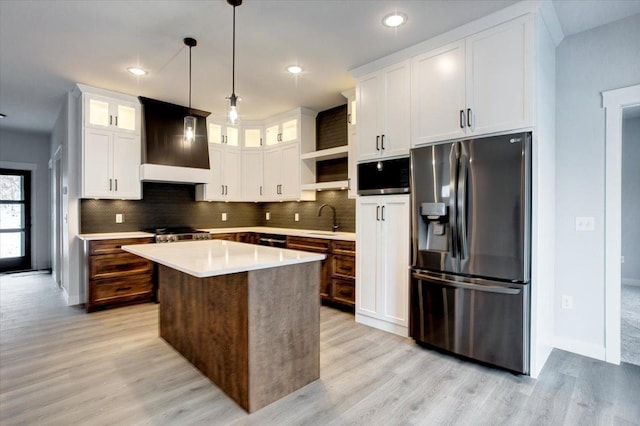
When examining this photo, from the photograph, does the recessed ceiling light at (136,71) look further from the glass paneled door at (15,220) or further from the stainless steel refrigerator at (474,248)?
the glass paneled door at (15,220)

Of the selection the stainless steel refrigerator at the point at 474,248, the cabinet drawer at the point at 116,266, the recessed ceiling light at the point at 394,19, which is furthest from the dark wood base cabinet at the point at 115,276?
the recessed ceiling light at the point at 394,19

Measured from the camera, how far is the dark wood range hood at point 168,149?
4355mm

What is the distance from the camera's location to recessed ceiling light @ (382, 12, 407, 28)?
2.54m

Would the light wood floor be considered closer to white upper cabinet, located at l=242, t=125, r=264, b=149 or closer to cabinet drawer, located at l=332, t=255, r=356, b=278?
A: cabinet drawer, located at l=332, t=255, r=356, b=278

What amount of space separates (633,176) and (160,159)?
6.88 meters

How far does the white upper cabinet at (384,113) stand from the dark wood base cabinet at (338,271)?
1073mm

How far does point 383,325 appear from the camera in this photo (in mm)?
3307

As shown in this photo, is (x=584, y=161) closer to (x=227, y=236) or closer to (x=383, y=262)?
(x=383, y=262)

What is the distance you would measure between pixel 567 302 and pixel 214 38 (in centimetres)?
375

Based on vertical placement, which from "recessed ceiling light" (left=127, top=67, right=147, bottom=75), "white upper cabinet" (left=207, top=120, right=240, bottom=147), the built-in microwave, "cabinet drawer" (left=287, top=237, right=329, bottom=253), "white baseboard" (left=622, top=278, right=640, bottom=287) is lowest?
"white baseboard" (left=622, top=278, right=640, bottom=287)

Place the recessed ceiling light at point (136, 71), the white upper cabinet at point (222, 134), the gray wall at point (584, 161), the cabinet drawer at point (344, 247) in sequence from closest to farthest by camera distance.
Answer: the gray wall at point (584, 161) → the recessed ceiling light at point (136, 71) → the cabinet drawer at point (344, 247) → the white upper cabinet at point (222, 134)

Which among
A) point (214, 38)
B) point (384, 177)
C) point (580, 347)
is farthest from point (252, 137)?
point (580, 347)

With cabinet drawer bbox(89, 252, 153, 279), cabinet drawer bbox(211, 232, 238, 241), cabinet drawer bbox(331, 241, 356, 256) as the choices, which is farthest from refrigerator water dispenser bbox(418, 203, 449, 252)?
cabinet drawer bbox(89, 252, 153, 279)

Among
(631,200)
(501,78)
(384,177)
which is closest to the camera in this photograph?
(501,78)
